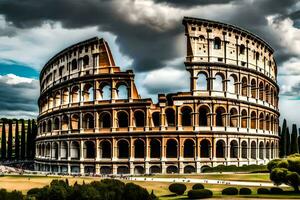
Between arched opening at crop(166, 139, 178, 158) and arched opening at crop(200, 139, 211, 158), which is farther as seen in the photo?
arched opening at crop(166, 139, 178, 158)

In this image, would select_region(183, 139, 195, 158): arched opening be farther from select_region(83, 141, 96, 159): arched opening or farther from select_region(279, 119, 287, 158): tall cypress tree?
select_region(279, 119, 287, 158): tall cypress tree

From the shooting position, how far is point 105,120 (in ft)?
206

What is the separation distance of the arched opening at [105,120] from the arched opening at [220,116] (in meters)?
16.3

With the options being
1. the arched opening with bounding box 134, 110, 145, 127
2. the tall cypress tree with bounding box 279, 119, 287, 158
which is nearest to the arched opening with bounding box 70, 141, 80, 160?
the arched opening with bounding box 134, 110, 145, 127

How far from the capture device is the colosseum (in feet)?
191

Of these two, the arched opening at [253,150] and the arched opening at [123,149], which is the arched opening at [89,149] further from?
the arched opening at [253,150]

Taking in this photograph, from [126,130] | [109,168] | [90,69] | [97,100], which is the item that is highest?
[90,69]

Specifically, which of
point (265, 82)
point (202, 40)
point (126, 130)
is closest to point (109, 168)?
point (126, 130)

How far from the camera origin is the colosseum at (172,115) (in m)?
58.1

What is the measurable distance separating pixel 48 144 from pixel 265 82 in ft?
125

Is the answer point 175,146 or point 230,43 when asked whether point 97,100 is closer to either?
point 175,146

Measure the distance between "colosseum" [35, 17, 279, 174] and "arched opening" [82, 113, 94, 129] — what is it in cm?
16

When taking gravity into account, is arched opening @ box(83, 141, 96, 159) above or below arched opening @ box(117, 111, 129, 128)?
below

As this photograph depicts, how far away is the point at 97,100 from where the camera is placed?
61188mm
